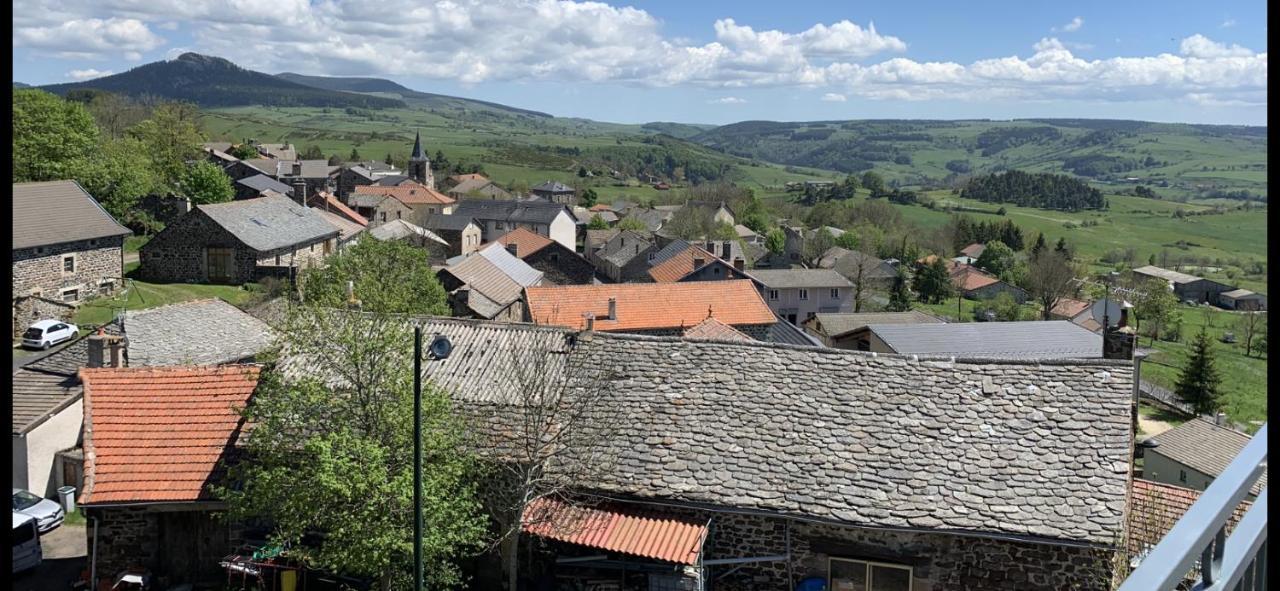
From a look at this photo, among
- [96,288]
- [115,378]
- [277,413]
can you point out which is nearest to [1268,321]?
[277,413]

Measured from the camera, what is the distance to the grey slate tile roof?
38.2 ft

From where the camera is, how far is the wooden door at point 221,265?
4147cm

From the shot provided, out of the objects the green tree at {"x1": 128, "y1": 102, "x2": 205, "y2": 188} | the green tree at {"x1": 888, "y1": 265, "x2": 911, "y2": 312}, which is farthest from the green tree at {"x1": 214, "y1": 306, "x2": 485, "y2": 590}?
the green tree at {"x1": 888, "y1": 265, "x2": 911, "y2": 312}

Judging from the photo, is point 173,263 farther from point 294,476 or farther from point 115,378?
point 294,476

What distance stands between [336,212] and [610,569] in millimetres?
57705

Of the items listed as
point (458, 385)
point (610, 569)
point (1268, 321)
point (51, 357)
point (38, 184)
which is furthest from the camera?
point (38, 184)

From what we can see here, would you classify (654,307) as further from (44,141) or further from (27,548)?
(44,141)

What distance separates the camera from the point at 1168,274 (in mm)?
94750

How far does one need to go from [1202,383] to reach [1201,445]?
1641cm

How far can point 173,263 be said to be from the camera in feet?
136

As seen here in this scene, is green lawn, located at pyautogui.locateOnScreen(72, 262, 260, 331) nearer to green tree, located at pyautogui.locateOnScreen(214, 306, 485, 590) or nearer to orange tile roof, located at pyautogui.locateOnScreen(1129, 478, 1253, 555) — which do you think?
green tree, located at pyautogui.locateOnScreen(214, 306, 485, 590)

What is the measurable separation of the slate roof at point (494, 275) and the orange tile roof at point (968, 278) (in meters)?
45.9

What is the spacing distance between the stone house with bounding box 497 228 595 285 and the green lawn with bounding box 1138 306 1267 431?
101 feet

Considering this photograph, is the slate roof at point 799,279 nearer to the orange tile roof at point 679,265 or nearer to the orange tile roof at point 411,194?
the orange tile roof at point 679,265
